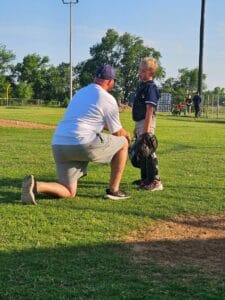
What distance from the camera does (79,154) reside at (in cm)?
598

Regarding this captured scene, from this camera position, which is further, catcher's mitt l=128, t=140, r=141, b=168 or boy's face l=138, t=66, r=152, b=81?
catcher's mitt l=128, t=140, r=141, b=168

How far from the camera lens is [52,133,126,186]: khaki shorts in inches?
235

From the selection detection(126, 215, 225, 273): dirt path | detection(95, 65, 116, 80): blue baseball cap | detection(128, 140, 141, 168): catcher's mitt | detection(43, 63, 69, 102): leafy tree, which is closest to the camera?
detection(126, 215, 225, 273): dirt path

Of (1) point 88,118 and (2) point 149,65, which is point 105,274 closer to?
(1) point 88,118

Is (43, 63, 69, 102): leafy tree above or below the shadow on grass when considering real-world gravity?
above

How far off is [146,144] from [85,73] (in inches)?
3630

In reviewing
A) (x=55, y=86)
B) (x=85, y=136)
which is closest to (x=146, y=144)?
(x=85, y=136)

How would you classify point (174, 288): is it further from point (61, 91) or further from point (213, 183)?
point (61, 91)

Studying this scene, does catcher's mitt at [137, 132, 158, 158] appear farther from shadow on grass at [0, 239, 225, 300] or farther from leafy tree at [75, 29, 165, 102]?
leafy tree at [75, 29, 165, 102]

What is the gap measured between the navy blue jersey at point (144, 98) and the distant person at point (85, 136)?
2.17ft

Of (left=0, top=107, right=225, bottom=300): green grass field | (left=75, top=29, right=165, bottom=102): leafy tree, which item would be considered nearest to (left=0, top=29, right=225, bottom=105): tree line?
(left=75, top=29, right=165, bottom=102): leafy tree

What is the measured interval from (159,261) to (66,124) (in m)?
2.45

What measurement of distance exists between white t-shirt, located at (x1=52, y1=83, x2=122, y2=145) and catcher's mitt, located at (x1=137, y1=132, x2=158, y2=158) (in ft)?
2.51

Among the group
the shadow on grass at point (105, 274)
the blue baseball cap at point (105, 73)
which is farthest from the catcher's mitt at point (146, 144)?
the shadow on grass at point (105, 274)
